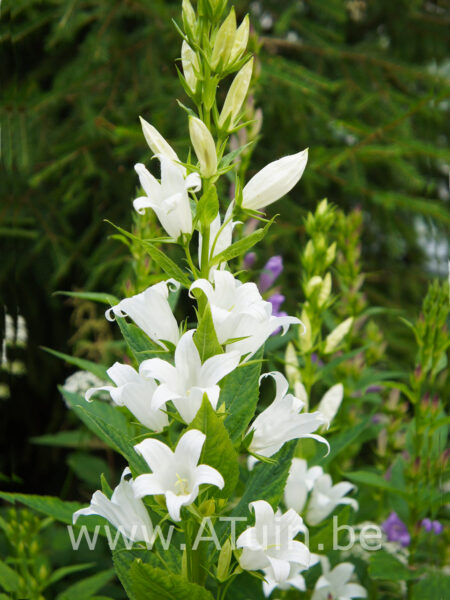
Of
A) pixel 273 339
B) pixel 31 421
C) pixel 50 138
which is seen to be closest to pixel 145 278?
pixel 273 339

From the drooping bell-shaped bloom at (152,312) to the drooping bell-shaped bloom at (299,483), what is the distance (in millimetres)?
274

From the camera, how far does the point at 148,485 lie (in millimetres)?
493

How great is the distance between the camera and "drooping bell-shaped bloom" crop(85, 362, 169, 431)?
0.53 metres

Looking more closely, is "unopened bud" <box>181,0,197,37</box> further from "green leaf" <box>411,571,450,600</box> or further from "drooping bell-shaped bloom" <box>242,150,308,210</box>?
"green leaf" <box>411,571,450,600</box>

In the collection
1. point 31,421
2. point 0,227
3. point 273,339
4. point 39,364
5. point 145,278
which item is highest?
point 145,278

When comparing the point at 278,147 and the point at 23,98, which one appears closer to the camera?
the point at 23,98

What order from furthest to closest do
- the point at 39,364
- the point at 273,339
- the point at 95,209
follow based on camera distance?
the point at 39,364
the point at 95,209
the point at 273,339

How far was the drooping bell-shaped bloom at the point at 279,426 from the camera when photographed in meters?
0.55

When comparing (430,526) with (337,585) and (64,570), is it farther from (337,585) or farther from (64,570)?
(64,570)

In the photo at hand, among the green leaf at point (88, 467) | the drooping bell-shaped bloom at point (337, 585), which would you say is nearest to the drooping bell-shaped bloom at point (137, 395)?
the drooping bell-shaped bloom at point (337, 585)

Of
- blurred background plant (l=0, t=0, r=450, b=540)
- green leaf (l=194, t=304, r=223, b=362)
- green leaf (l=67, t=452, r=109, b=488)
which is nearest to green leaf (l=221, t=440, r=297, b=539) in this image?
green leaf (l=194, t=304, r=223, b=362)

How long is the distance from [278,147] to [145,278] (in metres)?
0.98

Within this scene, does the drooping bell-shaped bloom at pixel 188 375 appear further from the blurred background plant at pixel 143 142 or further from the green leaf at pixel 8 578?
the blurred background plant at pixel 143 142

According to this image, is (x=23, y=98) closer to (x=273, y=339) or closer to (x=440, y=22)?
(x=273, y=339)
